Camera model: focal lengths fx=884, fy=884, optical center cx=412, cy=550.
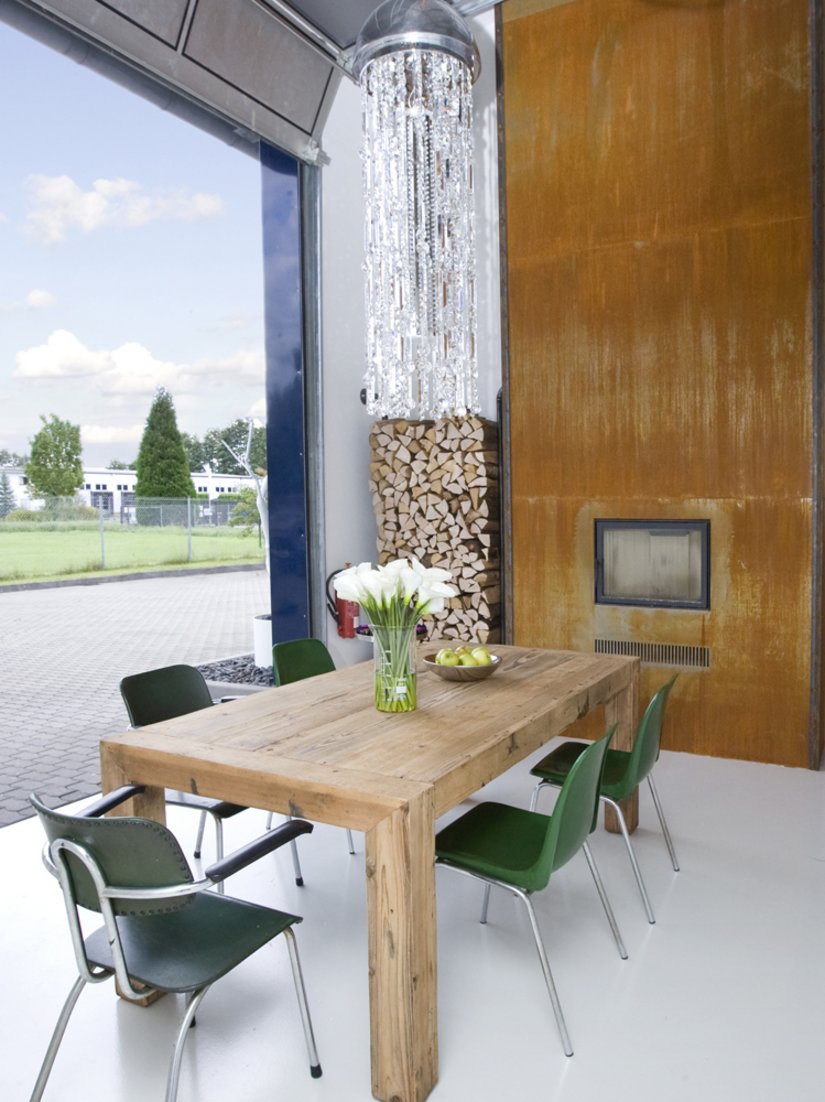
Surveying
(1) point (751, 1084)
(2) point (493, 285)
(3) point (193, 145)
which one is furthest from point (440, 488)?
(1) point (751, 1084)

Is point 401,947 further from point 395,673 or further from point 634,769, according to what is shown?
point 634,769

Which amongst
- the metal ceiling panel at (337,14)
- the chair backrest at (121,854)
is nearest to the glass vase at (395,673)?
the chair backrest at (121,854)

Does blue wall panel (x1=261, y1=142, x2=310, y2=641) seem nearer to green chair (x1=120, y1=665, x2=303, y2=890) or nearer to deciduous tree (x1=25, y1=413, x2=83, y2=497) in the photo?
deciduous tree (x1=25, y1=413, x2=83, y2=497)

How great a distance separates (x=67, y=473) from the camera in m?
4.21

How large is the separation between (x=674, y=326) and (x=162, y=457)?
2791mm

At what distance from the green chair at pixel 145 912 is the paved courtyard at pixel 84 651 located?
2.08 metres

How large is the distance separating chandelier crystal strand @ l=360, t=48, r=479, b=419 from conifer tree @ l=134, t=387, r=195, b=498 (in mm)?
1407

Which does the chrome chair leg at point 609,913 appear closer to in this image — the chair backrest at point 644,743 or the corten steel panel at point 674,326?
the chair backrest at point 644,743

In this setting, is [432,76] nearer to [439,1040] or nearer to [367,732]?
[367,732]

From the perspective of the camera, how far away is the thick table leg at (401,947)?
72.6 inches

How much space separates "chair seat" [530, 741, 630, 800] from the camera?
269 cm

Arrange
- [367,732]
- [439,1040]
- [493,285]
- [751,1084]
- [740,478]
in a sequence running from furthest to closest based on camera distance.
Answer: [493,285]
[740,478]
[367,732]
[439,1040]
[751,1084]

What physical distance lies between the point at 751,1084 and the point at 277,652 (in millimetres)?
2144

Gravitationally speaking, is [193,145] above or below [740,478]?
above
